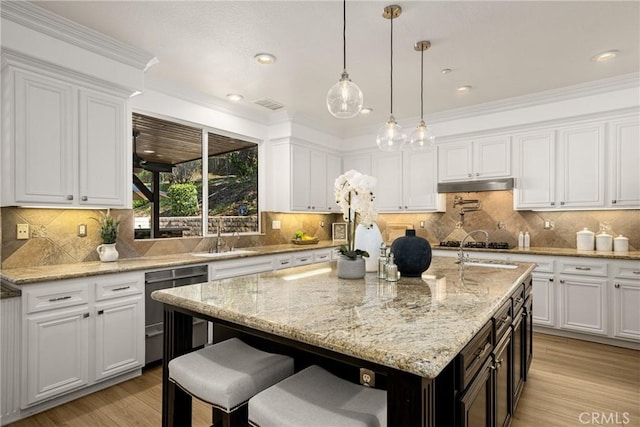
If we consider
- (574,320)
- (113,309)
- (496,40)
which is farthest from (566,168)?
(113,309)

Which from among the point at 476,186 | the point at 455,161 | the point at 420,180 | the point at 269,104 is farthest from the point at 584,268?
the point at 269,104

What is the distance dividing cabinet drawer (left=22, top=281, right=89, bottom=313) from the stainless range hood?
4.13m

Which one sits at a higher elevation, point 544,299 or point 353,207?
point 353,207

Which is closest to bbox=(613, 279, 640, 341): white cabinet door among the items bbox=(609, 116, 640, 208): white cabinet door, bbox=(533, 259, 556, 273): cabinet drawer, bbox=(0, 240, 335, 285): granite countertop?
bbox=(533, 259, 556, 273): cabinet drawer

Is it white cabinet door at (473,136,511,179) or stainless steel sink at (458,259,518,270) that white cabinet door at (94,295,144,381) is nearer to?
stainless steel sink at (458,259,518,270)

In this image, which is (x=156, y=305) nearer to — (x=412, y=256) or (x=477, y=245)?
(x=412, y=256)

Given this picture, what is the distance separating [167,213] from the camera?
3.89 meters

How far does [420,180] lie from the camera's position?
16.7 ft

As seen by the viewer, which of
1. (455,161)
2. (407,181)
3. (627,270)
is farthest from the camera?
(407,181)

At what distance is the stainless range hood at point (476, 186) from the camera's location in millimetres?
4289

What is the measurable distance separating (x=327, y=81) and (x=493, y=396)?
3078 millimetres

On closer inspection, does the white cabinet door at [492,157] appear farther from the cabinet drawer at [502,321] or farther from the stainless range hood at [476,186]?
the cabinet drawer at [502,321]

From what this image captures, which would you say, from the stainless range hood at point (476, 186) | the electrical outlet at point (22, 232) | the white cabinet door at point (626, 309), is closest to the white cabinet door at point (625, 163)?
the white cabinet door at point (626, 309)

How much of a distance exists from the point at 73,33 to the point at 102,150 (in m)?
0.87
